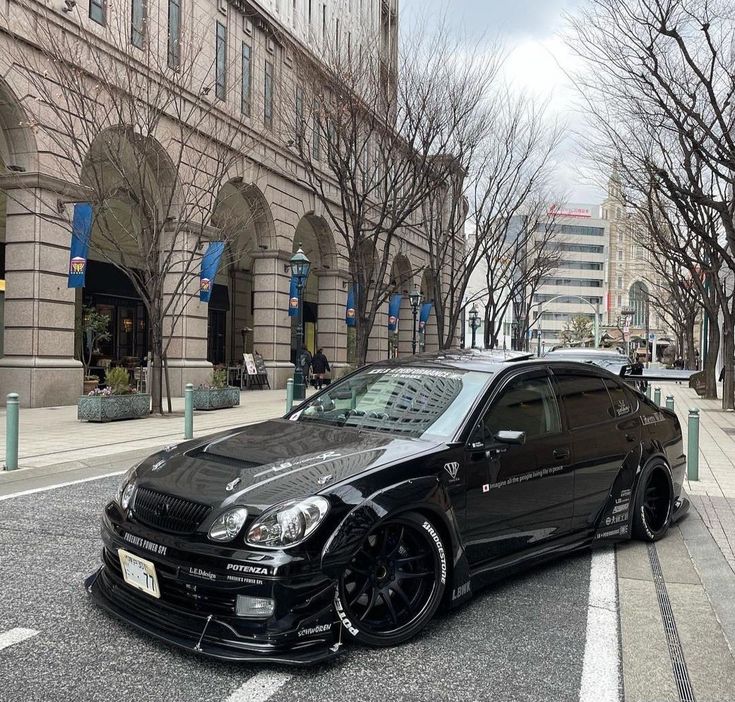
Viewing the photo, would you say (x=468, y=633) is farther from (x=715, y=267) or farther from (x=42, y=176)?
(x=715, y=267)

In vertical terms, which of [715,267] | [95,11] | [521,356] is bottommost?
[521,356]

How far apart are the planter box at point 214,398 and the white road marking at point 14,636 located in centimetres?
1322

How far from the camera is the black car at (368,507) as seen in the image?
3.01 m

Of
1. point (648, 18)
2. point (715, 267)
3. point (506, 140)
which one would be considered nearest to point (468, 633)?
point (648, 18)

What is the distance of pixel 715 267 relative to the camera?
19.1 meters

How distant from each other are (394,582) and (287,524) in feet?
2.25

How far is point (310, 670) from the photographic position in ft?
10.2

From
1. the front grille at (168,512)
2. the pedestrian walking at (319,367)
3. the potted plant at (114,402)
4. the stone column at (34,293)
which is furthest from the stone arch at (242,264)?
the front grille at (168,512)

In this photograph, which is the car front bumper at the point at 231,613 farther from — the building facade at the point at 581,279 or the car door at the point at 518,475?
the building facade at the point at 581,279

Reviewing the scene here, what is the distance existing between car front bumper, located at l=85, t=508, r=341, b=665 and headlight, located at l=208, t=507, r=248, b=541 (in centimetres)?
9

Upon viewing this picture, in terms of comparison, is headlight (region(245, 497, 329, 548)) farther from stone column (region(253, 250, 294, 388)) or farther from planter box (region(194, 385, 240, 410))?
stone column (region(253, 250, 294, 388))

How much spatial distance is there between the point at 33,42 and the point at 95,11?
2319 millimetres

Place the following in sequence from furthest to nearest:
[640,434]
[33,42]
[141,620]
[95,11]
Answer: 1. [95,11]
2. [33,42]
3. [640,434]
4. [141,620]

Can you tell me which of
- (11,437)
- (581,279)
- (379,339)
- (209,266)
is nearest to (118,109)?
(209,266)
